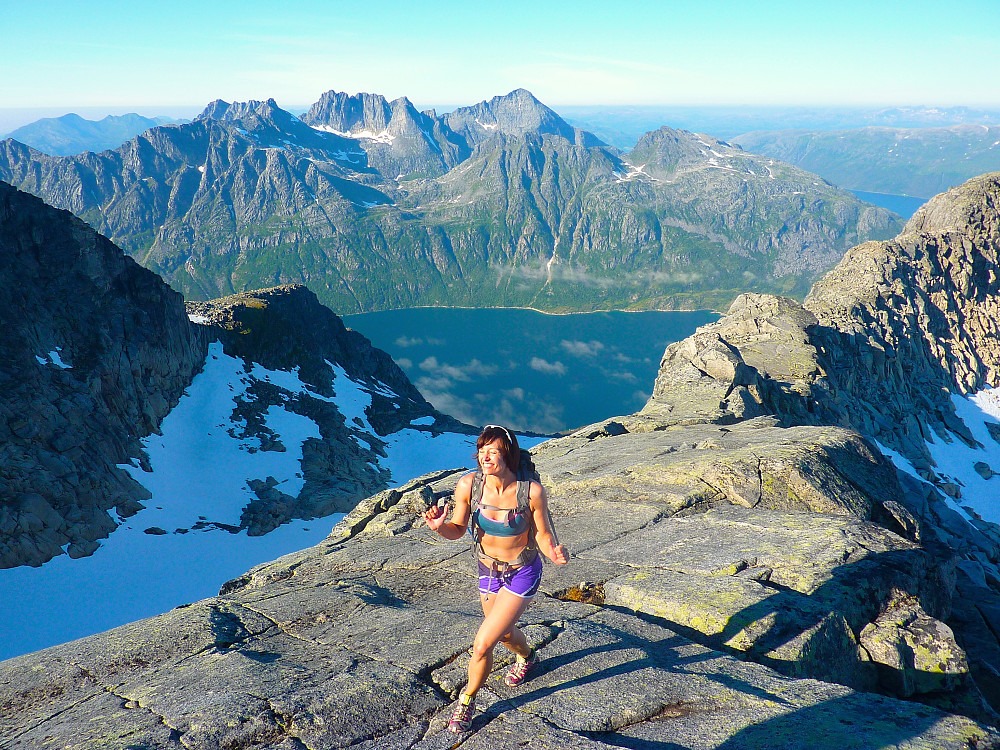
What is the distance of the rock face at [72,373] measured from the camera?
52.7 meters

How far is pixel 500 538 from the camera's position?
8.59 meters

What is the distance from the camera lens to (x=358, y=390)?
4274 inches

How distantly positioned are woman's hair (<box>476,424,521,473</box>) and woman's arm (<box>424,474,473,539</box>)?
2.05 feet

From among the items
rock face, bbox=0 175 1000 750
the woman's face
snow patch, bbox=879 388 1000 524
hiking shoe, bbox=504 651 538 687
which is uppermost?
the woman's face

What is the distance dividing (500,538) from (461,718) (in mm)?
2444

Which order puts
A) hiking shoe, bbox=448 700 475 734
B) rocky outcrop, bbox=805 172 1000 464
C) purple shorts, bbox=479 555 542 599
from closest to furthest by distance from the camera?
hiking shoe, bbox=448 700 475 734 < purple shorts, bbox=479 555 542 599 < rocky outcrop, bbox=805 172 1000 464

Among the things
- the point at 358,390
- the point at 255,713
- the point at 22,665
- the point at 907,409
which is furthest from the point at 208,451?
the point at 907,409

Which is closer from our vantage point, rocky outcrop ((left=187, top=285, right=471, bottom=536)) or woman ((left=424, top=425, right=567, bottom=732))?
woman ((left=424, top=425, right=567, bottom=732))

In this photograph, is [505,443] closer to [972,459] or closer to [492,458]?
[492,458]

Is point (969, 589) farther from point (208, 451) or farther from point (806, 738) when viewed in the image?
point (208, 451)

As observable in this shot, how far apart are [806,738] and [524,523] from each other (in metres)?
4.48

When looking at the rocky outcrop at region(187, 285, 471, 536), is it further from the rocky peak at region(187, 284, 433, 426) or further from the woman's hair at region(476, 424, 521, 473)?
the woman's hair at region(476, 424, 521, 473)

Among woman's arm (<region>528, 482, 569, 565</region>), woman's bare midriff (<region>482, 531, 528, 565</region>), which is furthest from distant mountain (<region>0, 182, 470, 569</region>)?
woman's arm (<region>528, 482, 569, 565</region>)

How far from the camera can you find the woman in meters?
8.30
